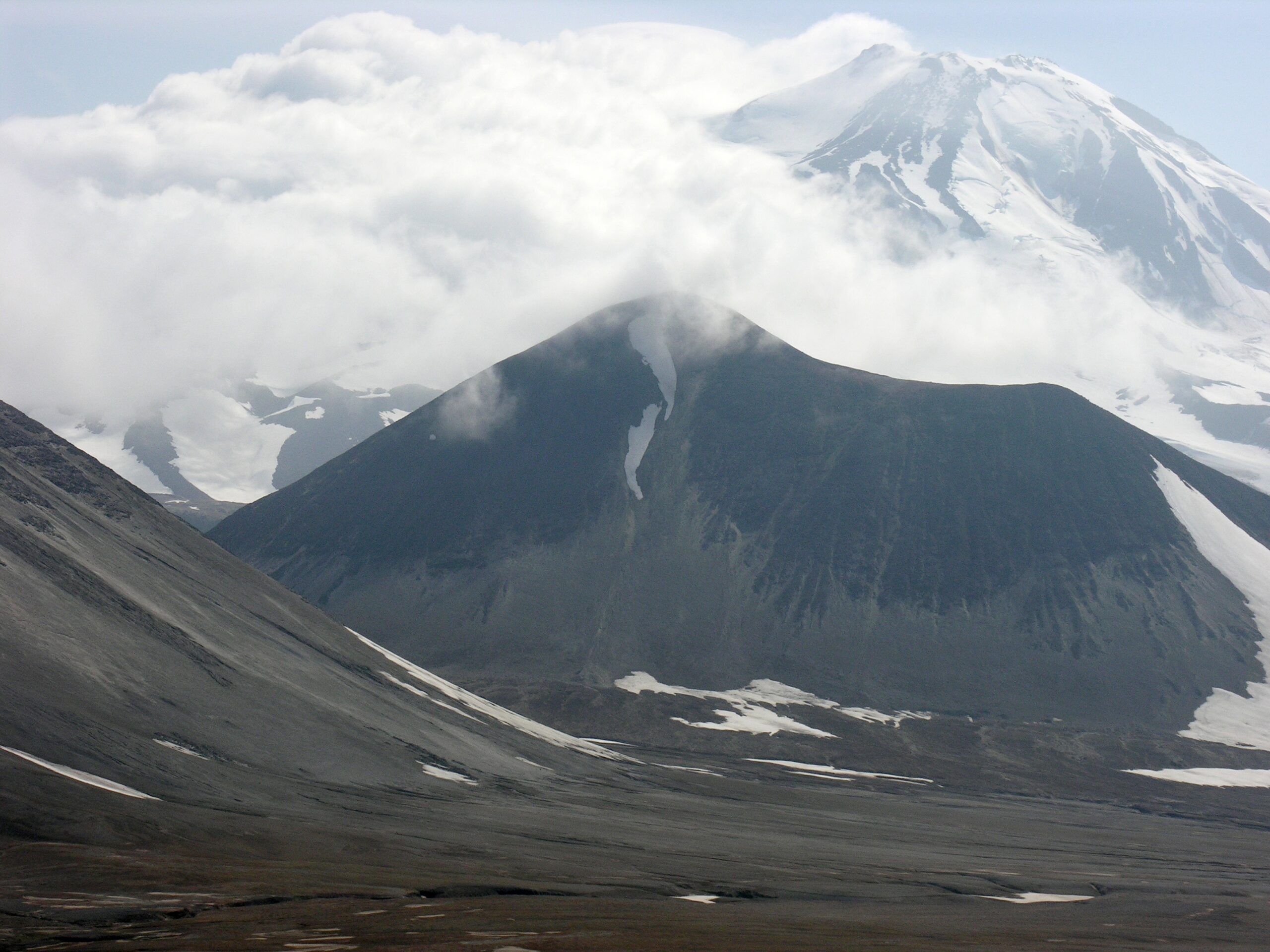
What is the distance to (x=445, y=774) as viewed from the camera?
8719 centimetres

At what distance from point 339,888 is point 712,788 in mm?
59134

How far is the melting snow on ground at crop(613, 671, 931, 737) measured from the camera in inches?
5630

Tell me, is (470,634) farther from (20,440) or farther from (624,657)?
(20,440)

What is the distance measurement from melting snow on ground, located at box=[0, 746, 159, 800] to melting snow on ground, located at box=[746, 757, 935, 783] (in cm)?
7408

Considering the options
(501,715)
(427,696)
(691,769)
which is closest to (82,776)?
(427,696)

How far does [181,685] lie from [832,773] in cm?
7011

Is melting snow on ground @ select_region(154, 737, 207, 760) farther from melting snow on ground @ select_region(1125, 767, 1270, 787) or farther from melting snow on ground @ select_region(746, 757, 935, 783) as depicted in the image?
melting snow on ground @ select_region(1125, 767, 1270, 787)

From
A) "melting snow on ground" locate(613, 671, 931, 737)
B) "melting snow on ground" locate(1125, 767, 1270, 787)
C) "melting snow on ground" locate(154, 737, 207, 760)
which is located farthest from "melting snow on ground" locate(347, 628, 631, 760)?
"melting snow on ground" locate(1125, 767, 1270, 787)

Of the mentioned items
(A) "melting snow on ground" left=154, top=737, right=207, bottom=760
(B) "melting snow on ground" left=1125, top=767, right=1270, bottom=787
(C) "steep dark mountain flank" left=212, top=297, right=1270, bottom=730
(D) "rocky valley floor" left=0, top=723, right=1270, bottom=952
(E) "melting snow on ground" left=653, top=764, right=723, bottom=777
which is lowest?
(D) "rocky valley floor" left=0, top=723, right=1270, bottom=952

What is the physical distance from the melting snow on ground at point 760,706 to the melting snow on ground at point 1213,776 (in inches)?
1103

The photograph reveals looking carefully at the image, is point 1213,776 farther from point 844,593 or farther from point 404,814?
point 404,814

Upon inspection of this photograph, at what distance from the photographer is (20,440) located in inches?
4117

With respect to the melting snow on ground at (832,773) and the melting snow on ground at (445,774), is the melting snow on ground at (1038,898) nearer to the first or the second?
the melting snow on ground at (445,774)

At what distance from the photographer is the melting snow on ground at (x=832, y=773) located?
404ft
